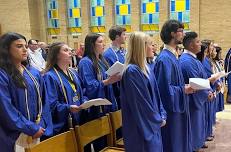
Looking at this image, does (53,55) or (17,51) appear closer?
(17,51)

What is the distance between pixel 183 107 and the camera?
3.48m

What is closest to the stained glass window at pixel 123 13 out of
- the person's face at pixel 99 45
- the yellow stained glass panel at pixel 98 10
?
the yellow stained glass panel at pixel 98 10

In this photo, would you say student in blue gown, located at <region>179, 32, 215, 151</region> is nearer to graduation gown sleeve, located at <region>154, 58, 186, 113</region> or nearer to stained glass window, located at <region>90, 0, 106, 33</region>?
graduation gown sleeve, located at <region>154, 58, 186, 113</region>

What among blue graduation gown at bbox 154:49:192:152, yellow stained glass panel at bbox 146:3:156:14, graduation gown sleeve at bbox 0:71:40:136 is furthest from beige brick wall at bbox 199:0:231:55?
graduation gown sleeve at bbox 0:71:40:136

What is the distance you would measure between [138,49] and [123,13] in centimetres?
989

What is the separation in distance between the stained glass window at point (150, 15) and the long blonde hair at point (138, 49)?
922 centimetres

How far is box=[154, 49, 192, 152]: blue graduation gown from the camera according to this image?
11.0 ft

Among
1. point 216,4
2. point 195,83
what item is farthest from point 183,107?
point 216,4

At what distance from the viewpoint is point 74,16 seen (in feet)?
43.9

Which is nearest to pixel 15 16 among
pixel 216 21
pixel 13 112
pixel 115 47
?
pixel 216 21

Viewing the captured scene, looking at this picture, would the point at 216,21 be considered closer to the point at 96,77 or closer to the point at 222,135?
the point at 222,135

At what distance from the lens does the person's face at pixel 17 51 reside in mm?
2637

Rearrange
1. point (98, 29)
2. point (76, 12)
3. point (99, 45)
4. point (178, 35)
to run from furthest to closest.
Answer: point (76, 12) < point (98, 29) < point (99, 45) < point (178, 35)

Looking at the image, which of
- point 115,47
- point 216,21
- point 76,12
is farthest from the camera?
point 76,12
